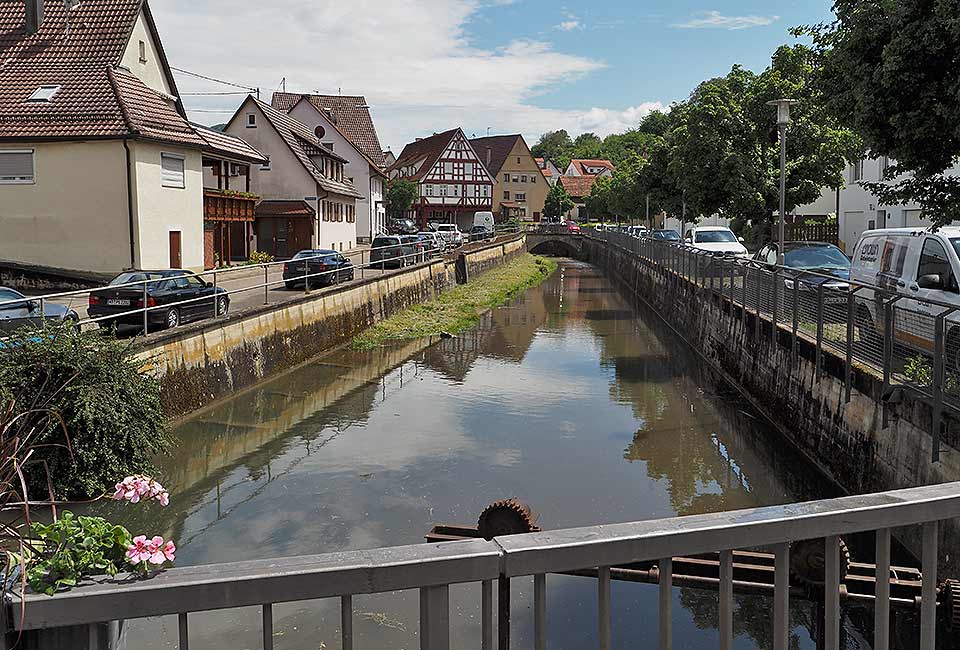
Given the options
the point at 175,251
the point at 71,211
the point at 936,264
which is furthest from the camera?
the point at 175,251

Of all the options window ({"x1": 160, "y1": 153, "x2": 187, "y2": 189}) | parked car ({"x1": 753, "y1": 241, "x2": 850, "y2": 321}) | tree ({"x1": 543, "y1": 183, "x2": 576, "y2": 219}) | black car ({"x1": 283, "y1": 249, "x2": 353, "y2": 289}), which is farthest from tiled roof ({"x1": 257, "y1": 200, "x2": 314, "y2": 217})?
tree ({"x1": 543, "y1": 183, "x2": 576, "y2": 219})

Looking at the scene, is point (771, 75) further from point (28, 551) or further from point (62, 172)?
point (28, 551)

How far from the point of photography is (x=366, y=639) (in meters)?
8.53

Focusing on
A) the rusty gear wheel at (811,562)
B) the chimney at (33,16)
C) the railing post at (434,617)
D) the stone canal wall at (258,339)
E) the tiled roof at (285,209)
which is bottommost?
the stone canal wall at (258,339)

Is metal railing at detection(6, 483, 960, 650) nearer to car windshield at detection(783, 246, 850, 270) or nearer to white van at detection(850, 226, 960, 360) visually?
white van at detection(850, 226, 960, 360)

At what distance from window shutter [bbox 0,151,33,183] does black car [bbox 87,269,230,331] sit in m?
10.8

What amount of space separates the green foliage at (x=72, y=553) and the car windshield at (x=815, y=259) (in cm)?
2024

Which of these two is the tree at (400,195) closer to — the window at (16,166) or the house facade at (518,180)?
the house facade at (518,180)

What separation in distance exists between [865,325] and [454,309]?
2527 centimetres

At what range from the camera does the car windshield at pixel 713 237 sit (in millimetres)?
37397

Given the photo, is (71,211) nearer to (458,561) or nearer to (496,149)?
(458,561)

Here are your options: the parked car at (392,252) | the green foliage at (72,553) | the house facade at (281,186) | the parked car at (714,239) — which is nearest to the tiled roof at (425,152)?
the house facade at (281,186)

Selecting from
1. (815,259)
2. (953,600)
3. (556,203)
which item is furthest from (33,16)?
(556,203)

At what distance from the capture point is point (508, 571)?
2.82m
